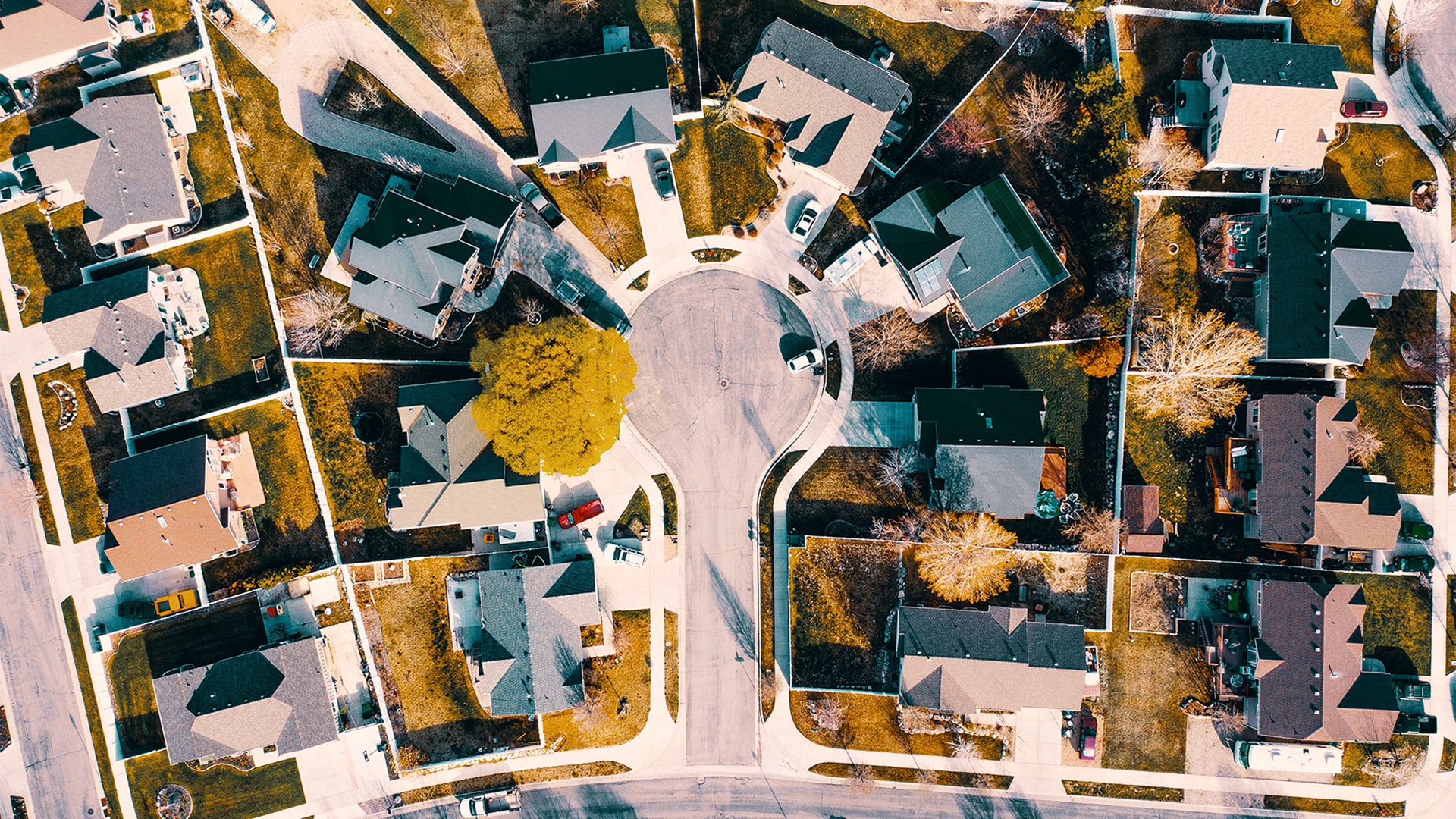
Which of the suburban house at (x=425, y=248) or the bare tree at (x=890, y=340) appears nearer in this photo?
the suburban house at (x=425, y=248)

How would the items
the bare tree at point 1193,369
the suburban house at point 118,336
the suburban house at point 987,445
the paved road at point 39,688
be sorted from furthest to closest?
1. the paved road at point 39,688
2. the suburban house at point 118,336
3. the suburban house at point 987,445
4. the bare tree at point 1193,369

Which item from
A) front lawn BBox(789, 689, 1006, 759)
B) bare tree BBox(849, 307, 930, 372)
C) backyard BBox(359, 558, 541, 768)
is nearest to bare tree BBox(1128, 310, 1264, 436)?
bare tree BBox(849, 307, 930, 372)

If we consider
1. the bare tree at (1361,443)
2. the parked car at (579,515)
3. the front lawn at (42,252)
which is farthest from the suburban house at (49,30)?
the bare tree at (1361,443)

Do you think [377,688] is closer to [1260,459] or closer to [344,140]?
[344,140]

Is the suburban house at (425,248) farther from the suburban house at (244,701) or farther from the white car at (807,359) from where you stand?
the suburban house at (244,701)

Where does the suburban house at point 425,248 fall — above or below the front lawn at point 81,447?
above

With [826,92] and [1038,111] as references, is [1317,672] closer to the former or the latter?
[1038,111]

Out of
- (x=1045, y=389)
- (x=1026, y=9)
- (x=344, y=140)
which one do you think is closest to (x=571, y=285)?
(x=344, y=140)

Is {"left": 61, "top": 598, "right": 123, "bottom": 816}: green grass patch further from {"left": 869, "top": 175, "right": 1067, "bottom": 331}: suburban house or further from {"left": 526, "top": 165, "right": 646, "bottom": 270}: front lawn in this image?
{"left": 869, "top": 175, "right": 1067, "bottom": 331}: suburban house
